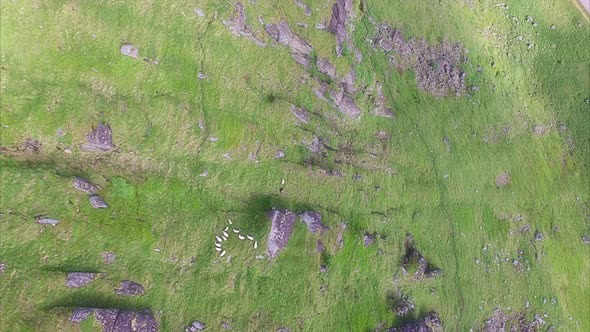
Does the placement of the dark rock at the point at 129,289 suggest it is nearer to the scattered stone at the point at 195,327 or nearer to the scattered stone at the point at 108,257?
the scattered stone at the point at 108,257

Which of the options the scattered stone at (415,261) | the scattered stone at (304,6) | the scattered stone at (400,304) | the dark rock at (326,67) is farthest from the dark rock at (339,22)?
the scattered stone at (400,304)

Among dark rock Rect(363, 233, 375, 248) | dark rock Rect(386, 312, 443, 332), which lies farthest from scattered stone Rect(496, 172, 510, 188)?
dark rock Rect(363, 233, 375, 248)

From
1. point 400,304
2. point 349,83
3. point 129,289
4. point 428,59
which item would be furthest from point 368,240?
point 428,59

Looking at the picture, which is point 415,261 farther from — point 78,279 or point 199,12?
point 199,12

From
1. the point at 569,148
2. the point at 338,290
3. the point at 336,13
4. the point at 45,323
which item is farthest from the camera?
the point at 569,148

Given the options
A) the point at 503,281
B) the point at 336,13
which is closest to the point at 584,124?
the point at 503,281

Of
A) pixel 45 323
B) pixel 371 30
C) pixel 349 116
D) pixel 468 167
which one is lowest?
pixel 45 323

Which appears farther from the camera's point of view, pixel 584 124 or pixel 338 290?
pixel 584 124

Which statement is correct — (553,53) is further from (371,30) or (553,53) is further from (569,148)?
(371,30)
